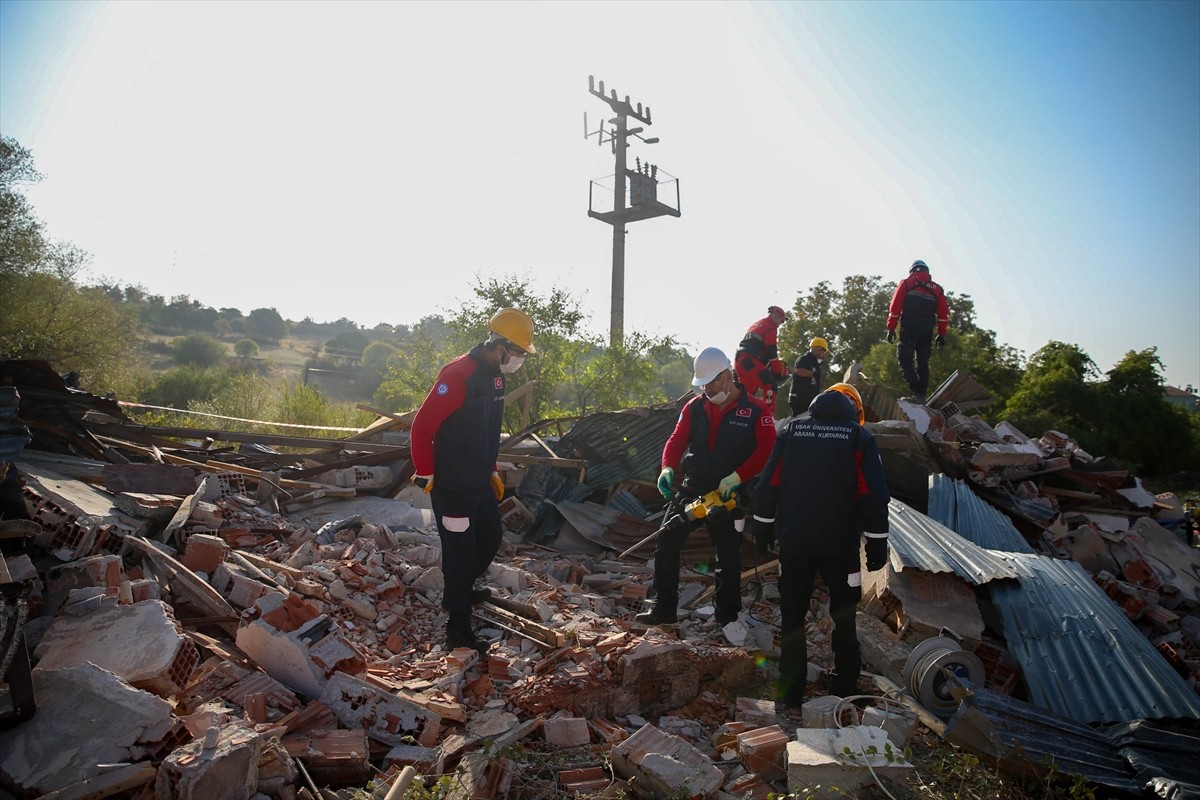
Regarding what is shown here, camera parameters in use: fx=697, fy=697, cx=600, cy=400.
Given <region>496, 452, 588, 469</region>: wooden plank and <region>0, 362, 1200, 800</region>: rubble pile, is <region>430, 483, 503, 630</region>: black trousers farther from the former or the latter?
<region>496, 452, 588, 469</region>: wooden plank

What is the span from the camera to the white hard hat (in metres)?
4.98

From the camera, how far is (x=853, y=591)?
4.11 metres

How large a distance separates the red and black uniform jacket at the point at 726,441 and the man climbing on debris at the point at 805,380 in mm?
3945

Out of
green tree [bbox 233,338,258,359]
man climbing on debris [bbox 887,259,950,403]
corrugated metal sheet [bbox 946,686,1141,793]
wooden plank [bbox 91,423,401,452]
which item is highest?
green tree [bbox 233,338,258,359]

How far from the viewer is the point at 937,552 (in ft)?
17.2

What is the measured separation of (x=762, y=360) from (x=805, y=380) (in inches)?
57.1

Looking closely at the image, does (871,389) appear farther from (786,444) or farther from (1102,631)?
(786,444)

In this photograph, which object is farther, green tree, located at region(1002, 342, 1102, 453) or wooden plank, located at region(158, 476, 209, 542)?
green tree, located at region(1002, 342, 1102, 453)

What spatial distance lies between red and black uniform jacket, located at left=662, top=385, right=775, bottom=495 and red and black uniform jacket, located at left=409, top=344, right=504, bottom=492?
1506mm

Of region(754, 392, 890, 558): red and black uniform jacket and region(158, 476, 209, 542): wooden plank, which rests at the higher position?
region(754, 392, 890, 558): red and black uniform jacket

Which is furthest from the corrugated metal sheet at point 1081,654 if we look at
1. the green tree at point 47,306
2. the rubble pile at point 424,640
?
the green tree at point 47,306

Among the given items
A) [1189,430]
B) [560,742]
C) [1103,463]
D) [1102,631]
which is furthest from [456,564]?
[1189,430]

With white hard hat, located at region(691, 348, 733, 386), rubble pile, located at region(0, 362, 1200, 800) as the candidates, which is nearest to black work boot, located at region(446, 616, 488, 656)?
rubble pile, located at region(0, 362, 1200, 800)

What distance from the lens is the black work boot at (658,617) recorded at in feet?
16.4
